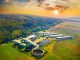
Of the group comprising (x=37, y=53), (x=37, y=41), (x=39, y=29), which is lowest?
(x=37, y=53)

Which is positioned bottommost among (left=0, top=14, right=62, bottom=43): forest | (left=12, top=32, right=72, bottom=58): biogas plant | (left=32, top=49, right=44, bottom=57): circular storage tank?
(left=32, top=49, right=44, bottom=57): circular storage tank

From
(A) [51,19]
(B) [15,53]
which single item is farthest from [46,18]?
(B) [15,53]

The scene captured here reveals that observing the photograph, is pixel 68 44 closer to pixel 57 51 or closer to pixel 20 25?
pixel 57 51

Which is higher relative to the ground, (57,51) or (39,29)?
(39,29)

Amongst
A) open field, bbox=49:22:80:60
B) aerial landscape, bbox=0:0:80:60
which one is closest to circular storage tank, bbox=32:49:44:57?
aerial landscape, bbox=0:0:80:60

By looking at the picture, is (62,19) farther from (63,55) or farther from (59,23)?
(63,55)

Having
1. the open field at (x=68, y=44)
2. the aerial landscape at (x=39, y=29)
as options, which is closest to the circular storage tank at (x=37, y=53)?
the aerial landscape at (x=39, y=29)

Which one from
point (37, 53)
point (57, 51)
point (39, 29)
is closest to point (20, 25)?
point (39, 29)

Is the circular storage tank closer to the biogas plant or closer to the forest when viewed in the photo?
the biogas plant
